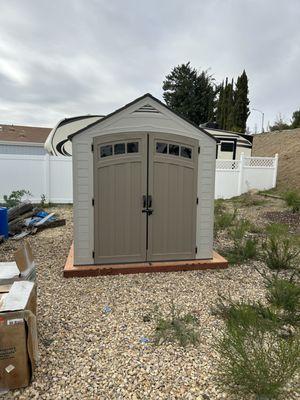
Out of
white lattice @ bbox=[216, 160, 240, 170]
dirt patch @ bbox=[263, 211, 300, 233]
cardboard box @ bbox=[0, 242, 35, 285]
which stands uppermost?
white lattice @ bbox=[216, 160, 240, 170]

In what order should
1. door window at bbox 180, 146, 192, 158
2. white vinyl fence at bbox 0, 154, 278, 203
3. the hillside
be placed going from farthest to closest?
the hillside, white vinyl fence at bbox 0, 154, 278, 203, door window at bbox 180, 146, 192, 158

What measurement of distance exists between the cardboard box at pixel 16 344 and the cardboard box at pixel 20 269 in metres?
0.56

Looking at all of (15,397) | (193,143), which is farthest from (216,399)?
(193,143)

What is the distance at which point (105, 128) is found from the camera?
14.0 ft

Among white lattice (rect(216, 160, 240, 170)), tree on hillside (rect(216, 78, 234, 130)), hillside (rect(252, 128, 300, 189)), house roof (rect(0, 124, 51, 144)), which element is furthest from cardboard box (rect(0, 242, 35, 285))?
tree on hillside (rect(216, 78, 234, 130))

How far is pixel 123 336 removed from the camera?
9.30 ft

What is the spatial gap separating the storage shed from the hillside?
995 cm

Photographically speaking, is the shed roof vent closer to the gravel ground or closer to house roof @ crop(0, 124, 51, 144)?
the gravel ground

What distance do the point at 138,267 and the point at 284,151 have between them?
1712 cm

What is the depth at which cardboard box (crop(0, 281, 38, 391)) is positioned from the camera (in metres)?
2.07

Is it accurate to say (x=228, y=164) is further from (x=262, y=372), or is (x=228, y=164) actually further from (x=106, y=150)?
(x=262, y=372)

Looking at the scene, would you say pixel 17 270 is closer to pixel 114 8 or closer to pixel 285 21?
pixel 114 8

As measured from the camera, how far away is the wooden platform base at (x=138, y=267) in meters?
4.37

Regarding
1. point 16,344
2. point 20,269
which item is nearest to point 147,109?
point 20,269
